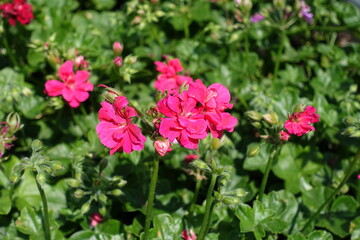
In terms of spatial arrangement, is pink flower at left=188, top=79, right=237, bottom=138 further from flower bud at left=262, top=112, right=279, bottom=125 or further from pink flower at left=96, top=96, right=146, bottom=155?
flower bud at left=262, top=112, right=279, bottom=125

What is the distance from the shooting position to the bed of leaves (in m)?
2.82

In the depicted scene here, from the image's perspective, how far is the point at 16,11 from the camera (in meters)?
3.84

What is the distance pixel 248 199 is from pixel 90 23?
254cm

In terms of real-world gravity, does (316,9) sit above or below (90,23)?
above

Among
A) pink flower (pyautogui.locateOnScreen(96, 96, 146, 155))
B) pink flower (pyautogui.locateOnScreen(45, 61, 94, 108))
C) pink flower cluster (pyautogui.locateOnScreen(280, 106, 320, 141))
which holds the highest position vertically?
pink flower (pyautogui.locateOnScreen(96, 96, 146, 155))

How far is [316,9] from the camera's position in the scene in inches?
181

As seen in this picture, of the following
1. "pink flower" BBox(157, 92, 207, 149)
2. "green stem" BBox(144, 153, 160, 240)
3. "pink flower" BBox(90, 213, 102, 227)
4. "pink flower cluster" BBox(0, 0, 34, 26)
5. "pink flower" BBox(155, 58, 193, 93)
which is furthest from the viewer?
"pink flower cluster" BBox(0, 0, 34, 26)

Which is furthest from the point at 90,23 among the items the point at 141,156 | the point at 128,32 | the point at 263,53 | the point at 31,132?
the point at 141,156

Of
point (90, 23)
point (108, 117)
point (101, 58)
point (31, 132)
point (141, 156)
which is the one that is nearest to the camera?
point (108, 117)

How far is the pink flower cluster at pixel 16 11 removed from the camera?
12.5 ft

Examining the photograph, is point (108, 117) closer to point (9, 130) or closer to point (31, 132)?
point (9, 130)

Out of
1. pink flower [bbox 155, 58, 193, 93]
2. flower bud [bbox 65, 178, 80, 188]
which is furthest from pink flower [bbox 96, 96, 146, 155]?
pink flower [bbox 155, 58, 193, 93]

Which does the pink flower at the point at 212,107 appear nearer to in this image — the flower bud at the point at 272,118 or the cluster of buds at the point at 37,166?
the flower bud at the point at 272,118

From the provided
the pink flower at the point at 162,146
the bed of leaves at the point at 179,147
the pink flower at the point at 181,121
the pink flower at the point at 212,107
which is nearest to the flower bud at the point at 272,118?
the bed of leaves at the point at 179,147
